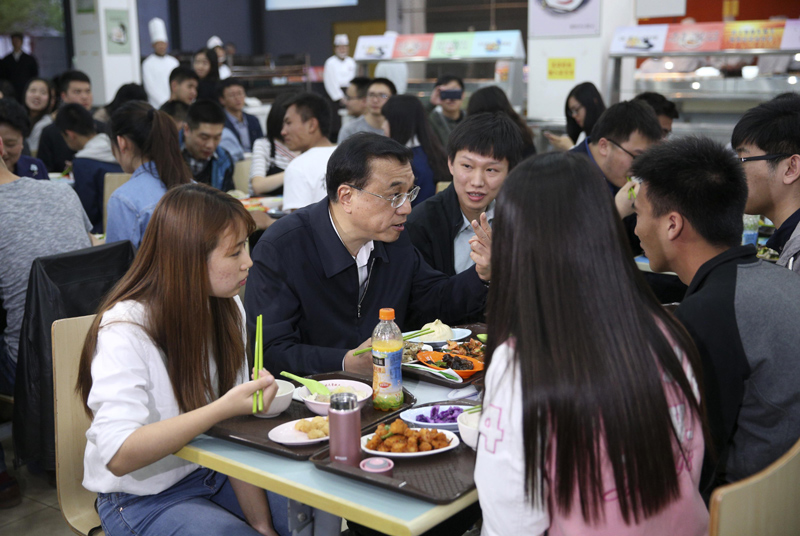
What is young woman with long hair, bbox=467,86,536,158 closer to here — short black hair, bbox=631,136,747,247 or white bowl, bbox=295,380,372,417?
short black hair, bbox=631,136,747,247

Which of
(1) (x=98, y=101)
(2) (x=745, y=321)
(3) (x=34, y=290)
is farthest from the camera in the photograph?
(1) (x=98, y=101)

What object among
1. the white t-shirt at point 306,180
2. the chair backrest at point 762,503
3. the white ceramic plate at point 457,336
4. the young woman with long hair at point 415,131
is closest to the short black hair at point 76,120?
the white t-shirt at point 306,180

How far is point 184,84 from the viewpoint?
277 inches

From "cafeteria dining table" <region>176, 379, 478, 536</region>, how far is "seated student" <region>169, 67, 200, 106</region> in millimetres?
6023

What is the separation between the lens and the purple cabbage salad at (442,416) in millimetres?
1601

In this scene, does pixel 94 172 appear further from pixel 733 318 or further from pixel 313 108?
pixel 733 318

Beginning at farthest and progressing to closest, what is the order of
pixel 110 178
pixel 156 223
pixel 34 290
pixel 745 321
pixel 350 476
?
pixel 110 178 < pixel 34 290 < pixel 156 223 < pixel 745 321 < pixel 350 476

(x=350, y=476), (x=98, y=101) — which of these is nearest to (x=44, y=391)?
(x=350, y=476)

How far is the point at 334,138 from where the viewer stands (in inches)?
370

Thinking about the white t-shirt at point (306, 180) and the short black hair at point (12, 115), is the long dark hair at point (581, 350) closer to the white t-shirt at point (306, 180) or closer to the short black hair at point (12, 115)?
the white t-shirt at point (306, 180)

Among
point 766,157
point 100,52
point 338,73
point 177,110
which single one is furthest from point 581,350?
point 338,73

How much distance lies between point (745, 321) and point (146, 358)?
4.18 ft

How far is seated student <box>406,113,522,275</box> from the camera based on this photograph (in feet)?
8.84

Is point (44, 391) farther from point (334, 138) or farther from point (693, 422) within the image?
point (334, 138)
